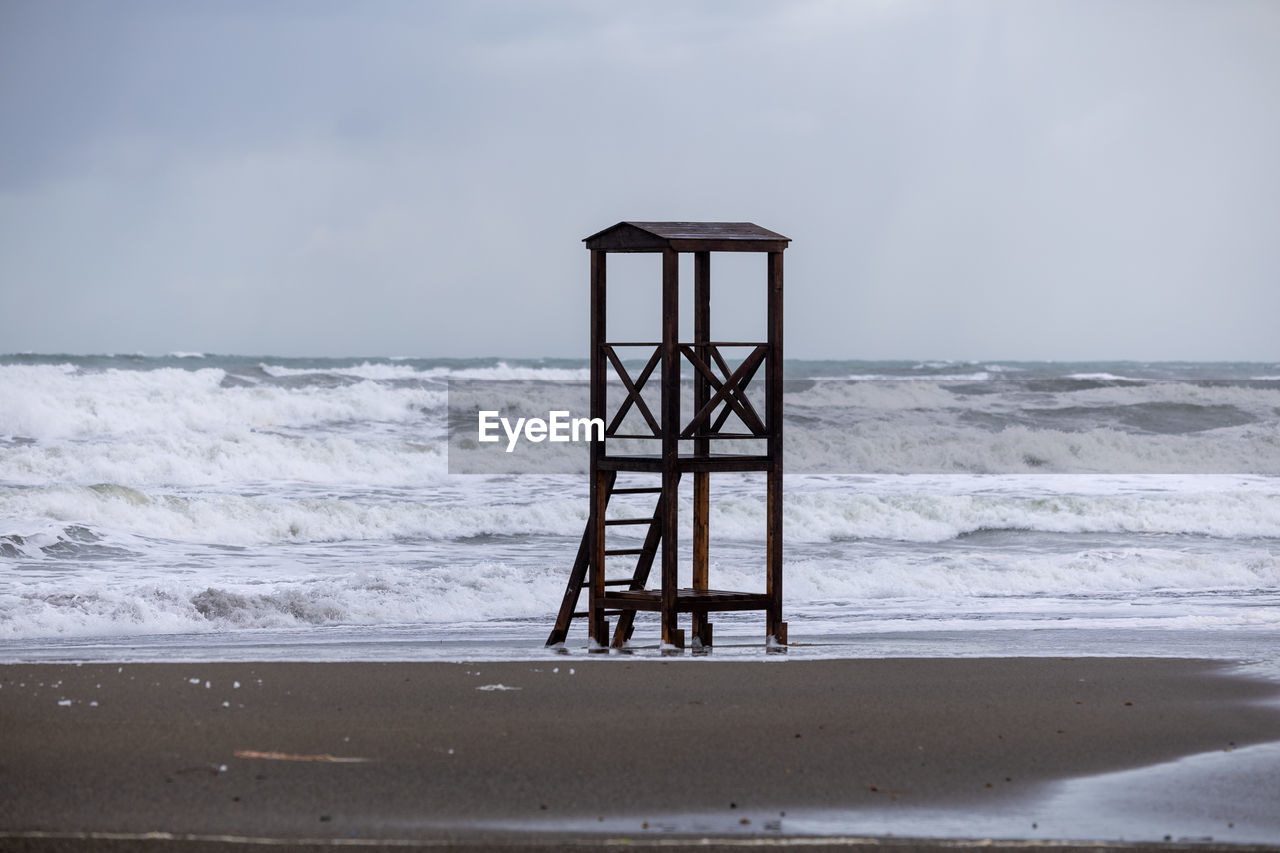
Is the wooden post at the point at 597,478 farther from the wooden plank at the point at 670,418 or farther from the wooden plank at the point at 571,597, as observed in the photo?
the wooden plank at the point at 670,418

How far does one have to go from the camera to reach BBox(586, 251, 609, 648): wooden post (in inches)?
489

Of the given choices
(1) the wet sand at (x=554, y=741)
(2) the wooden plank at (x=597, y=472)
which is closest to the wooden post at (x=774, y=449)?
(1) the wet sand at (x=554, y=741)

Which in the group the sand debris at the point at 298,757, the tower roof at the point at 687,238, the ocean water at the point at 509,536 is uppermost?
the tower roof at the point at 687,238

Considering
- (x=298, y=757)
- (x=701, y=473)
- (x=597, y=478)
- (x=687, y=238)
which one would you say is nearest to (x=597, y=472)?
(x=597, y=478)

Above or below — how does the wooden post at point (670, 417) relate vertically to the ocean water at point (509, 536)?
above

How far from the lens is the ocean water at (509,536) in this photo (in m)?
14.1

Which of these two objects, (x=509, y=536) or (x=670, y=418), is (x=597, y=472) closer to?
(x=670, y=418)

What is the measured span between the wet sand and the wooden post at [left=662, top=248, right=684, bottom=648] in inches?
28.8

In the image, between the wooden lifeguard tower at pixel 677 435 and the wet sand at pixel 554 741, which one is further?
the wooden lifeguard tower at pixel 677 435

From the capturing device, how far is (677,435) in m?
12.0

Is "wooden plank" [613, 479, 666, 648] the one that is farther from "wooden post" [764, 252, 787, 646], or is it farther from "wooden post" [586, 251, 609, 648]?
"wooden post" [764, 252, 787, 646]

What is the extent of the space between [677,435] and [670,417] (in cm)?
20

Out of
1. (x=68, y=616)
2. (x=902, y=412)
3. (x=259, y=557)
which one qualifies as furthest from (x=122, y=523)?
(x=902, y=412)

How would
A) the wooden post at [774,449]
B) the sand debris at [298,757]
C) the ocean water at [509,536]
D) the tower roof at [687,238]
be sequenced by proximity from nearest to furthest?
the sand debris at [298,757] < the tower roof at [687,238] < the wooden post at [774,449] < the ocean water at [509,536]
